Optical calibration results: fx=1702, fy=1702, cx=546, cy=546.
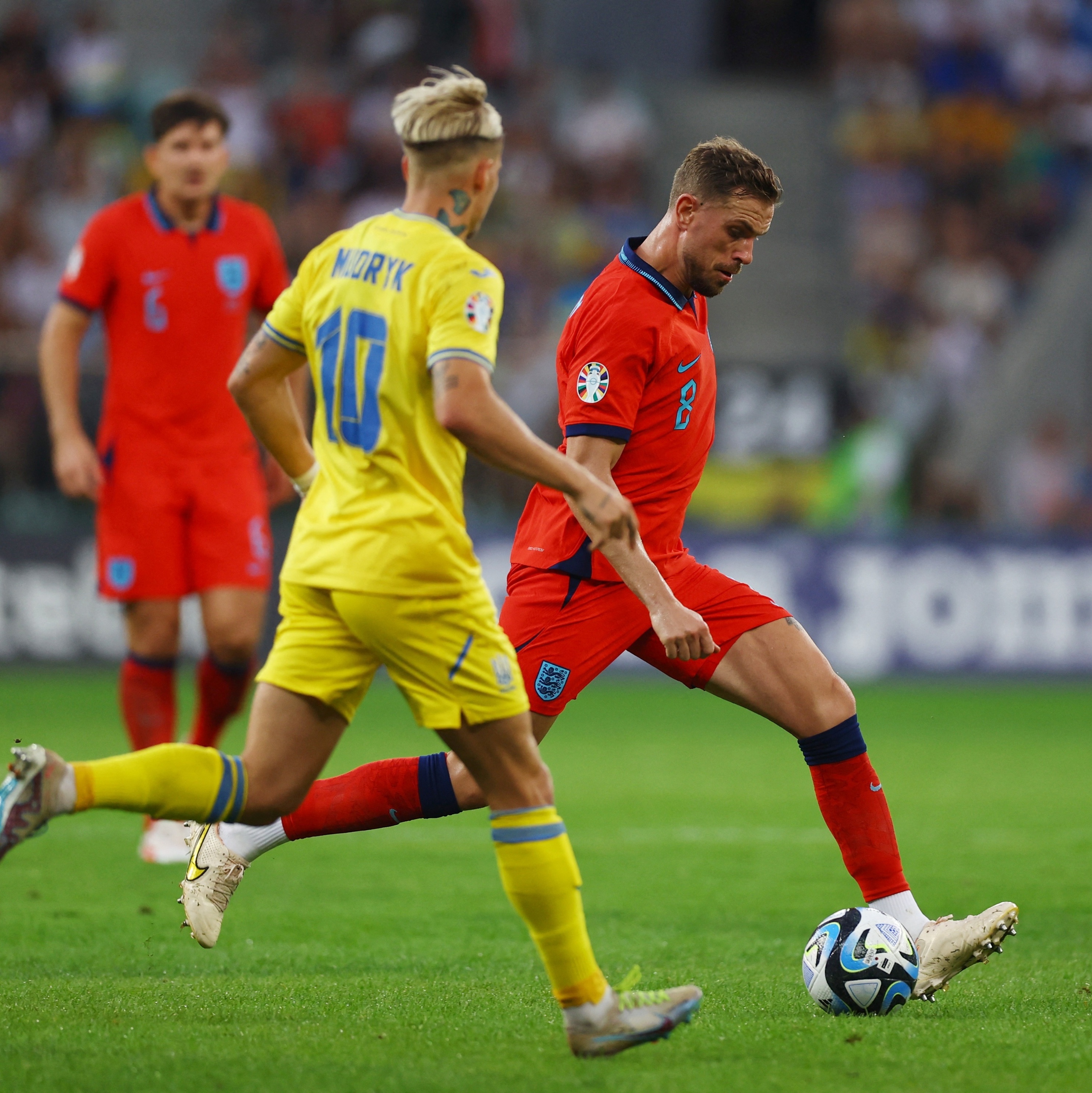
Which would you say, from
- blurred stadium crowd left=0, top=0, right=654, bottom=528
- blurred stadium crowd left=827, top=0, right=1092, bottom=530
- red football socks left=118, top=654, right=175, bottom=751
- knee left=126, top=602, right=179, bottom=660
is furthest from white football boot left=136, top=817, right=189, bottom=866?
blurred stadium crowd left=827, top=0, right=1092, bottom=530

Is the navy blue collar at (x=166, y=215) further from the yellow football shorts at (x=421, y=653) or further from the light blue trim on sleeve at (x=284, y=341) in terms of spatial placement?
the yellow football shorts at (x=421, y=653)

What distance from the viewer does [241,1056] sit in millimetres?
3795

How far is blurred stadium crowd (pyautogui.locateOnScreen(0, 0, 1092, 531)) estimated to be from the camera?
52.5 ft

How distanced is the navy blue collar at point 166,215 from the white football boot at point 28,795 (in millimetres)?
3704

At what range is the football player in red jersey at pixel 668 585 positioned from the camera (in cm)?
458

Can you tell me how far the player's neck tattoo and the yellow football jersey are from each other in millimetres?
25

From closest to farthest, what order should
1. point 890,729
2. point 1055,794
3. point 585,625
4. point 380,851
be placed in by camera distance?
1. point 585,625
2. point 380,851
3. point 1055,794
4. point 890,729

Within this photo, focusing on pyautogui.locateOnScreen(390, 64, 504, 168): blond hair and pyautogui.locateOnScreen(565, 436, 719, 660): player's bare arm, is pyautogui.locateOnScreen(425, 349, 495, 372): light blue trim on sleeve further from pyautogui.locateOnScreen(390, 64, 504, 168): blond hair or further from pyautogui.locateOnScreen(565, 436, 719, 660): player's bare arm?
pyautogui.locateOnScreen(565, 436, 719, 660): player's bare arm

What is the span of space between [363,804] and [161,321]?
112 inches

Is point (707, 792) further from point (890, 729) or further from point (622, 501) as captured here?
point (622, 501)

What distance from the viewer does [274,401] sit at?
419cm

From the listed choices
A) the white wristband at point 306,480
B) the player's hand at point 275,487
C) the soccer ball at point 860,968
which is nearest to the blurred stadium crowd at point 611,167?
the player's hand at point 275,487

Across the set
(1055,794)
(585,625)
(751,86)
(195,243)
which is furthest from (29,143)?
(585,625)

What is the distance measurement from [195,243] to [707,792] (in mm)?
3917
